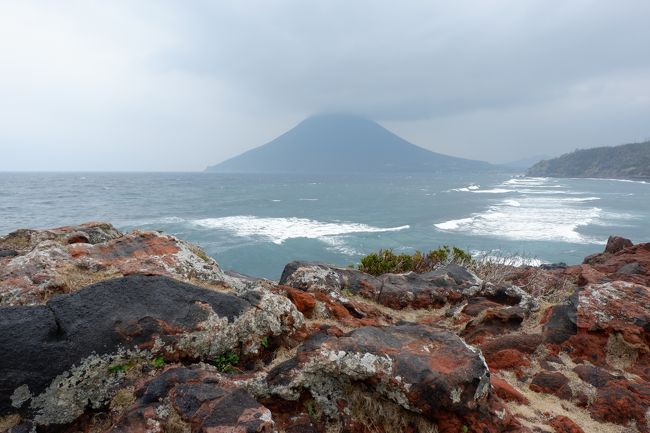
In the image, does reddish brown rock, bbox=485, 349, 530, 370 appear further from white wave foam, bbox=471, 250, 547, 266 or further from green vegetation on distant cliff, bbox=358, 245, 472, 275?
white wave foam, bbox=471, 250, 547, 266

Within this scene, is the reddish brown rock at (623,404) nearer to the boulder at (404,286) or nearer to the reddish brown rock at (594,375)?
the reddish brown rock at (594,375)

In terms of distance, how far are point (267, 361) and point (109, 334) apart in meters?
2.08

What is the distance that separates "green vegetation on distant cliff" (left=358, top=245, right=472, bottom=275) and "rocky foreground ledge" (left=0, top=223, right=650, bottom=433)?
5.99m

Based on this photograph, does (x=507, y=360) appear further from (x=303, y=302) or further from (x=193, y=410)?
(x=193, y=410)

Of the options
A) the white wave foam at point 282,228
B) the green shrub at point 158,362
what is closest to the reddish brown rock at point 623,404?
the green shrub at point 158,362

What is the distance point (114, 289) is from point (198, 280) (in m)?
1.93

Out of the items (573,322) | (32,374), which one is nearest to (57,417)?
(32,374)

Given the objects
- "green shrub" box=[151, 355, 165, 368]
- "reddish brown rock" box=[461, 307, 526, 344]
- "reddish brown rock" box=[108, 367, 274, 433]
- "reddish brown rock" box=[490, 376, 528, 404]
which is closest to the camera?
"reddish brown rock" box=[108, 367, 274, 433]

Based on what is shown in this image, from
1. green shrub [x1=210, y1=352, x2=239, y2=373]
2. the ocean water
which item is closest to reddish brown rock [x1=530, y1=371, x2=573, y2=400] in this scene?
green shrub [x1=210, y1=352, x2=239, y2=373]

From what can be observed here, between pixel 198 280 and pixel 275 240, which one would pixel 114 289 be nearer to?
pixel 198 280

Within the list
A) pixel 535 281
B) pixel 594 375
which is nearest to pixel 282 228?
pixel 535 281

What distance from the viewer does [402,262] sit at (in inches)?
540

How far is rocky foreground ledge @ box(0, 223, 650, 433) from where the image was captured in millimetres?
4129

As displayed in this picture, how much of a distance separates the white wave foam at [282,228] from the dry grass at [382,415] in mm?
32971
